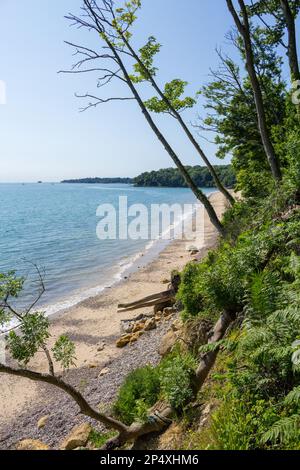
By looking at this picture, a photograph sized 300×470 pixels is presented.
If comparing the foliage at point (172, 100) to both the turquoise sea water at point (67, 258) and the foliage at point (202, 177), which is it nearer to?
the turquoise sea water at point (67, 258)

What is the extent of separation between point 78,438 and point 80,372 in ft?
17.1

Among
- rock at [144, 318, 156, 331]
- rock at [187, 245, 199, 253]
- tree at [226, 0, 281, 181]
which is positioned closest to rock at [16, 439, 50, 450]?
rock at [144, 318, 156, 331]

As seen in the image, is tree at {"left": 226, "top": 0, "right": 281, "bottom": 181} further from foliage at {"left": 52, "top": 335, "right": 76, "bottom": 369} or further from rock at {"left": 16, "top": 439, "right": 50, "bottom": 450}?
rock at {"left": 16, "top": 439, "right": 50, "bottom": 450}

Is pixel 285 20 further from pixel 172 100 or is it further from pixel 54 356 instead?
pixel 54 356

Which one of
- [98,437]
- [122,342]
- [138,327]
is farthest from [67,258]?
[98,437]

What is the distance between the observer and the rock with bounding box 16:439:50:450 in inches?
321

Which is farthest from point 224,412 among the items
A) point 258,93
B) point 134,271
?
point 134,271

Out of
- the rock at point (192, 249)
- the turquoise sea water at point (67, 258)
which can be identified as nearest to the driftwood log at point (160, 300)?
the turquoise sea water at point (67, 258)

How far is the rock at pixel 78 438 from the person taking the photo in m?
7.60

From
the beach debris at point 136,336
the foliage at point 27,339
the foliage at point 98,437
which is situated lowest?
the beach debris at point 136,336

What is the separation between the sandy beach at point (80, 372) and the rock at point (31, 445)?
11.9 inches

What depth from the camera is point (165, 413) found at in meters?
6.36

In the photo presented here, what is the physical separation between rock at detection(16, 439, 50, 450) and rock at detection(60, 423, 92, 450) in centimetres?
62

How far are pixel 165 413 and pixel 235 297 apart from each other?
2613 mm
